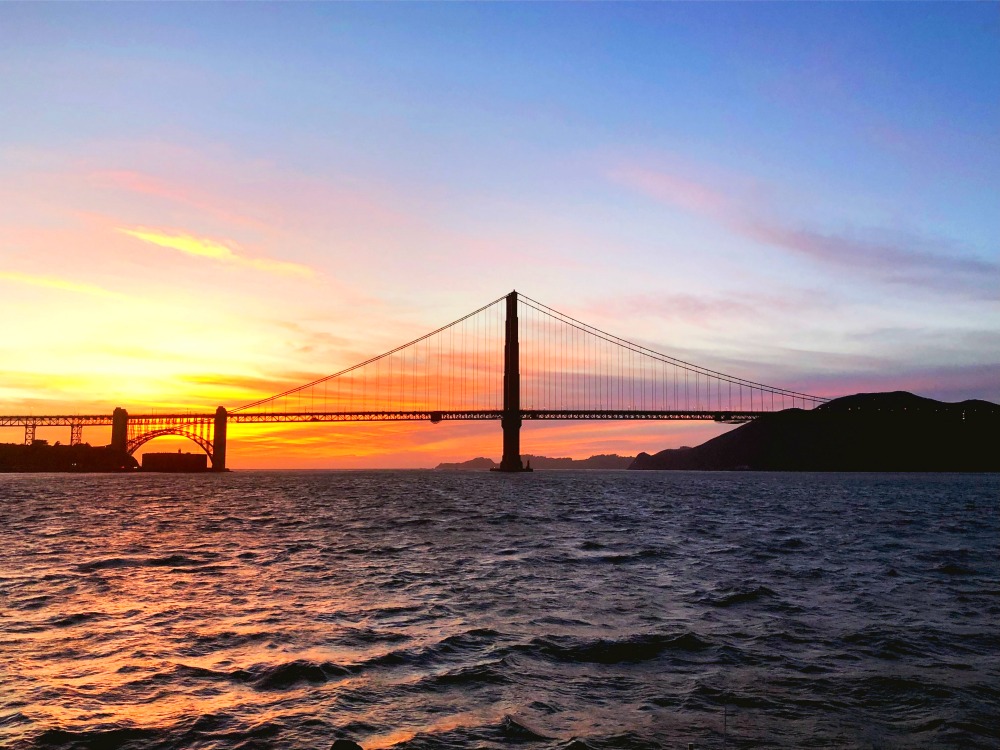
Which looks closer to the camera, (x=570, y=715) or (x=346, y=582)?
(x=570, y=715)

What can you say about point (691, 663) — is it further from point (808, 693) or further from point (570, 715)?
point (570, 715)

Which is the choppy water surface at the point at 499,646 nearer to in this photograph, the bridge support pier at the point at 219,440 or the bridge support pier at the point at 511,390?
the bridge support pier at the point at 511,390

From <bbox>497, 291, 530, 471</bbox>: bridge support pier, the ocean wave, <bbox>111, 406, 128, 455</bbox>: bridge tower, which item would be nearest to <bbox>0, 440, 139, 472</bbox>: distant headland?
<bbox>111, 406, 128, 455</bbox>: bridge tower

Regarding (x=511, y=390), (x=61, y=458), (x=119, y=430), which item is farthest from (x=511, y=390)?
(x=61, y=458)

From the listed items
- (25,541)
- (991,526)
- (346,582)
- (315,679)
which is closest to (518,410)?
(991,526)

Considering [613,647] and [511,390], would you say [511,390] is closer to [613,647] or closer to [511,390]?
[511,390]
